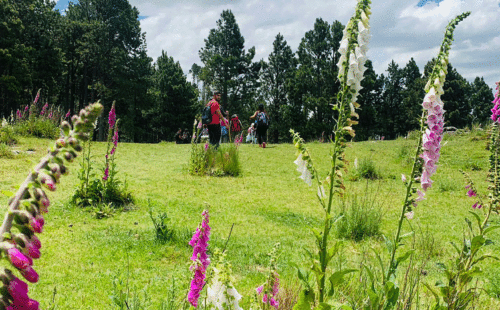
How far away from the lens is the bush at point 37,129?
1304 centimetres

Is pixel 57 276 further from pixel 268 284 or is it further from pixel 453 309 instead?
pixel 453 309

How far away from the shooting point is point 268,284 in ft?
5.76

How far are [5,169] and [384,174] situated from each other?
32.5 feet

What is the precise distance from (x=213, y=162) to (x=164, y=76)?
37.3 metres

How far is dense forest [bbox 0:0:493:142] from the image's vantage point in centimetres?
→ 3488

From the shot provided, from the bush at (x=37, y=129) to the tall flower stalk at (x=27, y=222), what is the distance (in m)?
14.1

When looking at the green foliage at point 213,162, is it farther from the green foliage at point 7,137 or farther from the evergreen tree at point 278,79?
the evergreen tree at point 278,79

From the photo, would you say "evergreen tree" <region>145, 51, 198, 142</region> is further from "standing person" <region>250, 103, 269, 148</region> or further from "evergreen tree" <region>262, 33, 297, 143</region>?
"standing person" <region>250, 103, 269, 148</region>

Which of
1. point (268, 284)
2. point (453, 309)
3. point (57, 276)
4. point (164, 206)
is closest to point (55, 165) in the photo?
point (268, 284)

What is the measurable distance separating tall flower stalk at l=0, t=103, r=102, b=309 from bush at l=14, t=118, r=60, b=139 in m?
14.1

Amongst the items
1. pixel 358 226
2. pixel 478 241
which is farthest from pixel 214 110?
pixel 478 241

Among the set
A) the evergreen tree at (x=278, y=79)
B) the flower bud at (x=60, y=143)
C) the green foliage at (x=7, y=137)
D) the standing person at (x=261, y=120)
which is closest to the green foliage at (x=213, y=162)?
the standing person at (x=261, y=120)

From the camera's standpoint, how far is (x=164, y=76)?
4466cm

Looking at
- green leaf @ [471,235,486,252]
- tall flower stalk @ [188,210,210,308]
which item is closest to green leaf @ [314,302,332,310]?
tall flower stalk @ [188,210,210,308]
